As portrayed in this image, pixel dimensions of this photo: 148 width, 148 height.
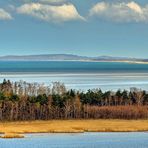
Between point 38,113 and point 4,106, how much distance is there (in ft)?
20.3

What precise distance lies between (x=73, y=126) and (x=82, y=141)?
16106 mm

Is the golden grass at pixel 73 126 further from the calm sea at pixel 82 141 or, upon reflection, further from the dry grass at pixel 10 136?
the calm sea at pixel 82 141

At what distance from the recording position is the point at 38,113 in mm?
92125

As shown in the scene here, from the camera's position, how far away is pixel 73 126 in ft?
266

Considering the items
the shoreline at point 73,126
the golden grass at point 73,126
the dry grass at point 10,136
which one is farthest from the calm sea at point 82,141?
the golden grass at point 73,126

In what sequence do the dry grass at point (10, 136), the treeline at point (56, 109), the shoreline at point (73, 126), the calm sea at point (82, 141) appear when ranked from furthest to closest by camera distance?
the treeline at point (56, 109) → the shoreline at point (73, 126) → the dry grass at point (10, 136) → the calm sea at point (82, 141)

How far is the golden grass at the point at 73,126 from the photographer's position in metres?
76.2

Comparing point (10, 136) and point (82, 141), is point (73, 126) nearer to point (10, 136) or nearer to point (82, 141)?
point (10, 136)

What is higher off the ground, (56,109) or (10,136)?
(56,109)

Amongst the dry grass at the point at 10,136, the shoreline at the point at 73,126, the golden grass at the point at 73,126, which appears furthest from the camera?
the golden grass at the point at 73,126

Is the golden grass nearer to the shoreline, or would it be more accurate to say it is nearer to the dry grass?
the shoreline

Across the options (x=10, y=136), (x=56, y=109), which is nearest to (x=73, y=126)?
(x=56, y=109)

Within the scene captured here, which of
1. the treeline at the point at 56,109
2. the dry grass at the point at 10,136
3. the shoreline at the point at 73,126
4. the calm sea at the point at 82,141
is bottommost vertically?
the calm sea at the point at 82,141

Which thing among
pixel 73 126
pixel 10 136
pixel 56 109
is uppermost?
pixel 56 109
